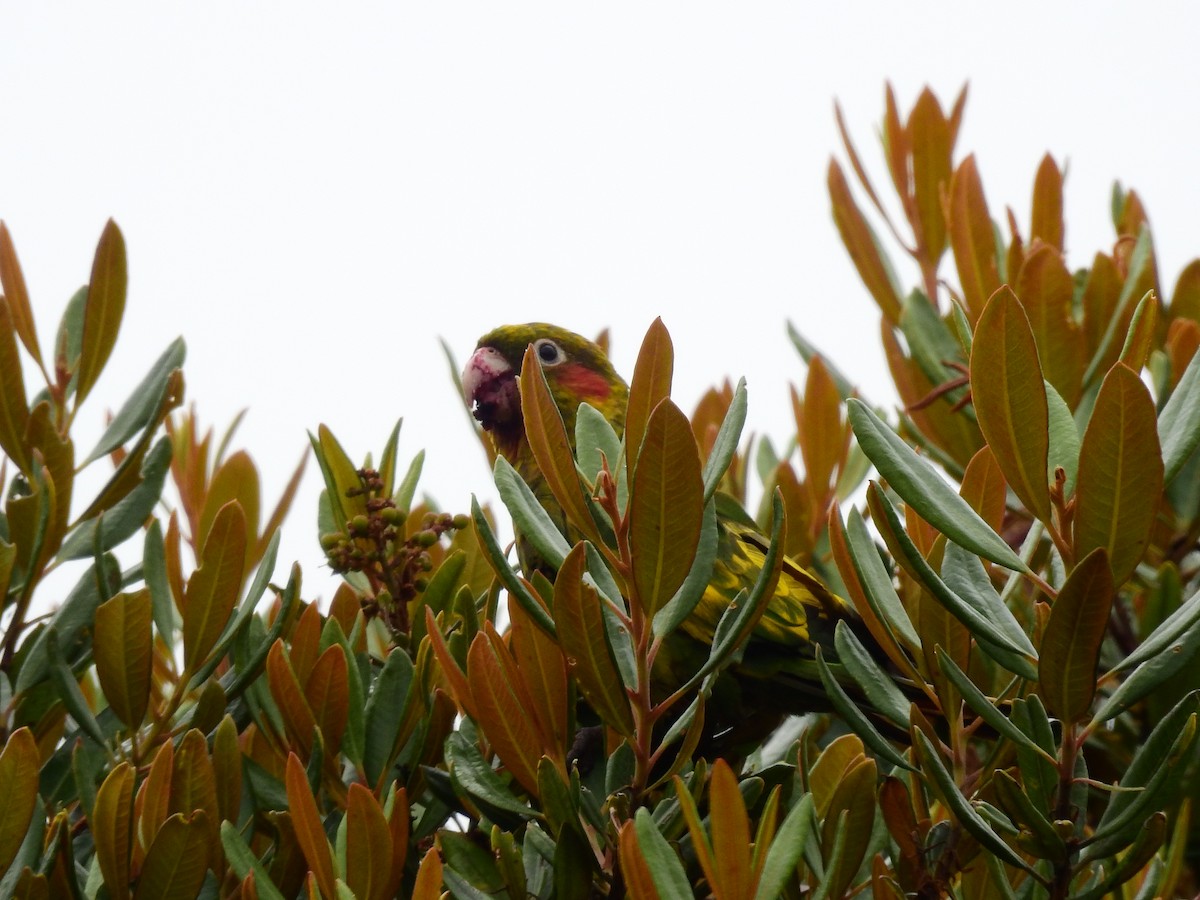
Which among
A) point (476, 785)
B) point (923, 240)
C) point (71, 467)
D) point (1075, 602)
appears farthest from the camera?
point (923, 240)

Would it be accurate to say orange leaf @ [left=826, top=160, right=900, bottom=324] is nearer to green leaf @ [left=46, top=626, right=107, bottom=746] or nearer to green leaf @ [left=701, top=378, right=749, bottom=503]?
green leaf @ [left=701, top=378, right=749, bottom=503]

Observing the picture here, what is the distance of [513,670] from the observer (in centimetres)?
110

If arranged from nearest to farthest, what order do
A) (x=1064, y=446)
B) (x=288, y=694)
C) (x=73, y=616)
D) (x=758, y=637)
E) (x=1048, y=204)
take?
(x=1064, y=446)
(x=288, y=694)
(x=73, y=616)
(x=758, y=637)
(x=1048, y=204)

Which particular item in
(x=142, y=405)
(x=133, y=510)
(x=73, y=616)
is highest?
(x=142, y=405)

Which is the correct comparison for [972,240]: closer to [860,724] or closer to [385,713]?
[860,724]

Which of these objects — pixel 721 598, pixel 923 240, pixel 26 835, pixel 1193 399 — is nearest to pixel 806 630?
pixel 721 598

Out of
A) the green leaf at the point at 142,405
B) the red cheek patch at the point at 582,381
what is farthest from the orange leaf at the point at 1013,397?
the red cheek patch at the point at 582,381

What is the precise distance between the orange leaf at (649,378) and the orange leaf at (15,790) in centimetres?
62

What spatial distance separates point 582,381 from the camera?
2.76m

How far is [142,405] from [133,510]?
0.14 metres

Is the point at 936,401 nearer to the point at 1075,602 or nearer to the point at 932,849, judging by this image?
the point at 932,849

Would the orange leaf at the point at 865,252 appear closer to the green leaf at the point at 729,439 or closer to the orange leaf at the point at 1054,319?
the orange leaf at the point at 1054,319

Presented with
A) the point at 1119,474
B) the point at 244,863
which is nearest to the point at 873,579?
the point at 1119,474

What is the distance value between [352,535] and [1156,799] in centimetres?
98
